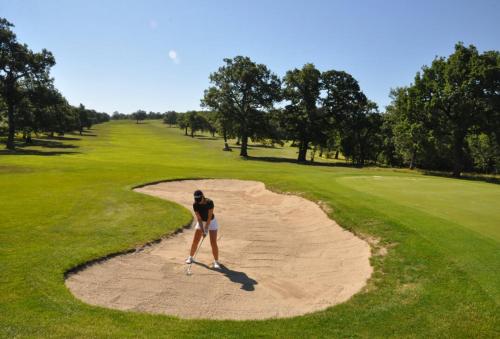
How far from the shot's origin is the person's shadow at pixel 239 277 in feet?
37.6

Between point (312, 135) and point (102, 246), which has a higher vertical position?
point (312, 135)

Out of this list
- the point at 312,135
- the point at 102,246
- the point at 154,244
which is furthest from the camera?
the point at 312,135

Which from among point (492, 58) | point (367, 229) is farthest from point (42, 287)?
point (492, 58)

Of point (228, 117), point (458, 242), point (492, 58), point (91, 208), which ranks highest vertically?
point (492, 58)

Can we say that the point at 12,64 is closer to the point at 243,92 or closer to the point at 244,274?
the point at 243,92

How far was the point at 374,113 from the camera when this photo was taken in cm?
7669

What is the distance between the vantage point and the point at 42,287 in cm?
990

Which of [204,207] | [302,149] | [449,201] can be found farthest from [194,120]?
[204,207]

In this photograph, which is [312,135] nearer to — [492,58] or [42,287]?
[492,58]

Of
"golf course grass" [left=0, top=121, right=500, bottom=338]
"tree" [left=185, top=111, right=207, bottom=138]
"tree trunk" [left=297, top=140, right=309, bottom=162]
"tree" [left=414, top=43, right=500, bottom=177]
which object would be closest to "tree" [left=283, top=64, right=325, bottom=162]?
"tree trunk" [left=297, top=140, right=309, bottom=162]

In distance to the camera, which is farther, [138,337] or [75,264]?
[75,264]

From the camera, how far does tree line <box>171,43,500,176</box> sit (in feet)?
163

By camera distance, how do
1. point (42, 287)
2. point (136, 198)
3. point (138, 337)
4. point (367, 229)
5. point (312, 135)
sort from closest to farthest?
1. point (138, 337)
2. point (42, 287)
3. point (367, 229)
4. point (136, 198)
5. point (312, 135)

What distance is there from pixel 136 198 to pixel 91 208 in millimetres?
3563
